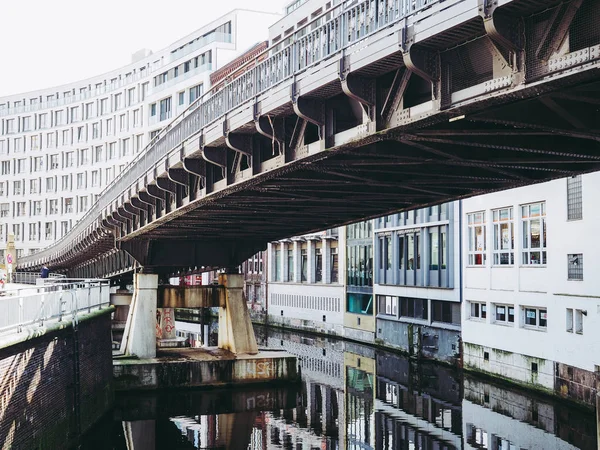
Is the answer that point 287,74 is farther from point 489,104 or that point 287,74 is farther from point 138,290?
point 138,290

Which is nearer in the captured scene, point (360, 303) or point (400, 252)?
point (400, 252)

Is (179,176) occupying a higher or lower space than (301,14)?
lower

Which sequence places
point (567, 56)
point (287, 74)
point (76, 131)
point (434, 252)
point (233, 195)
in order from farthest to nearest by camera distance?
point (76, 131) → point (434, 252) → point (233, 195) → point (287, 74) → point (567, 56)

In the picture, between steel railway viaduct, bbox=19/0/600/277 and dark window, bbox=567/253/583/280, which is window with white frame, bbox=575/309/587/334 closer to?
dark window, bbox=567/253/583/280

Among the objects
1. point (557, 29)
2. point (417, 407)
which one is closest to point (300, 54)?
point (557, 29)

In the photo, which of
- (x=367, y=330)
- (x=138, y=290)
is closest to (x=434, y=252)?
(x=367, y=330)

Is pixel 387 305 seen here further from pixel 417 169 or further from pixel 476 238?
pixel 417 169

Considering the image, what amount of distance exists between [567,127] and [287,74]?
20.7ft

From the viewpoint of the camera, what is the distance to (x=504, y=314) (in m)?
37.2

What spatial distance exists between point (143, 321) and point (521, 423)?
17.7m

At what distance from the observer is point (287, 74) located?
17.3 meters

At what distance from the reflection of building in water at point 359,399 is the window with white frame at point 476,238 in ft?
24.5

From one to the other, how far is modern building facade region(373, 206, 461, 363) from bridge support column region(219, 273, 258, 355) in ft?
34.5

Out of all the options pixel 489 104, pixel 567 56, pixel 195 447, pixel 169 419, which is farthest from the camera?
pixel 169 419
